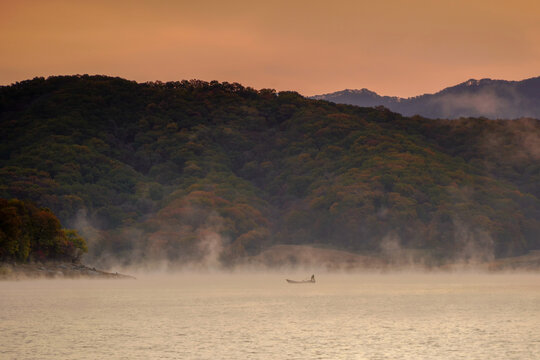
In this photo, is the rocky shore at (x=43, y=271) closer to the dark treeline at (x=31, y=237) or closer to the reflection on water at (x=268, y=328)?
the dark treeline at (x=31, y=237)

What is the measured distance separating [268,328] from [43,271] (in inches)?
4515

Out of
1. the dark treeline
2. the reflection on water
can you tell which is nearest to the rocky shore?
the dark treeline

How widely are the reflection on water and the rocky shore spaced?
49504mm

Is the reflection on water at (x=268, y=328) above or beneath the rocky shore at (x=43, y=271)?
beneath

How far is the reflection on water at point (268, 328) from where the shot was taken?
187ft

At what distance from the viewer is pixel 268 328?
74.0 m

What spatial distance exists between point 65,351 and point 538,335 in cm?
3866

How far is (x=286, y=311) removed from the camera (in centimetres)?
9550

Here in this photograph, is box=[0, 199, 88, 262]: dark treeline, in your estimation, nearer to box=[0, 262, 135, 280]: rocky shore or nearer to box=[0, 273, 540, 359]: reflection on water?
box=[0, 262, 135, 280]: rocky shore

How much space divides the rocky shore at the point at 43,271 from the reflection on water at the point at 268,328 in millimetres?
49504

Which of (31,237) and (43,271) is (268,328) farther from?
(43,271)

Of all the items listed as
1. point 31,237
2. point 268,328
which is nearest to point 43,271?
point 31,237

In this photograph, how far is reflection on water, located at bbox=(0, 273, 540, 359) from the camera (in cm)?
5697

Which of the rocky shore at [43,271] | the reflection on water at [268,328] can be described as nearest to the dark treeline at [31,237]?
the rocky shore at [43,271]
